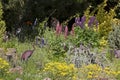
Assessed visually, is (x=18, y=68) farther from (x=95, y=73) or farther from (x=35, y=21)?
(x=35, y=21)

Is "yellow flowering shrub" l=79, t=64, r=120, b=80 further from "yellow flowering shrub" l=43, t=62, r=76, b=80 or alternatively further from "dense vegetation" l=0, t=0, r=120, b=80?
"yellow flowering shrub" l=43, t=62, r=76, b=80

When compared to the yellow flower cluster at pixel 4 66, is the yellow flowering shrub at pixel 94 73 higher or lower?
lower

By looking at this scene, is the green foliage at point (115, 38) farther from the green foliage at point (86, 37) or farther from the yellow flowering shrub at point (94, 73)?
the yellow flowering shrub at point (94, 73)

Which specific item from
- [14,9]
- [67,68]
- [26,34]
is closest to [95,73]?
[67,68]

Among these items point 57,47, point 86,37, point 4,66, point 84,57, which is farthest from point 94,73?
point 86,37

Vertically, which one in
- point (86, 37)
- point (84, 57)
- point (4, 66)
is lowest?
point (84, 57)

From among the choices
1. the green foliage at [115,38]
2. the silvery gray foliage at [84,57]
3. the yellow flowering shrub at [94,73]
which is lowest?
the yellow flowering shrub at [94,73]

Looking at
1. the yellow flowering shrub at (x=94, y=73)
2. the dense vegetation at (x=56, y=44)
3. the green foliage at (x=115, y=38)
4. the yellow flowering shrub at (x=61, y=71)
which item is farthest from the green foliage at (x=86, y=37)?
the yellow flowering shrub at (x=61, y=71)

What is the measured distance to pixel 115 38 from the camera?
982cm

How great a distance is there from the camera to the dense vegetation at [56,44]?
6.49m

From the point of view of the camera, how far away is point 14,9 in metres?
9.67

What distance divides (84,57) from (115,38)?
2.10 m

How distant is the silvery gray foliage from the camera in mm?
7816

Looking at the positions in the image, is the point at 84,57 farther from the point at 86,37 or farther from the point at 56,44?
the point at 86,37
